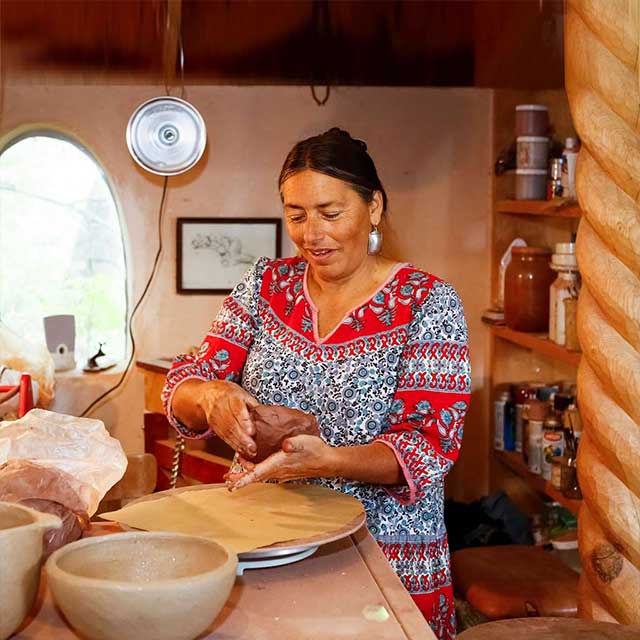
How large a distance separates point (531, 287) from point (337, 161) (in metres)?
1.84

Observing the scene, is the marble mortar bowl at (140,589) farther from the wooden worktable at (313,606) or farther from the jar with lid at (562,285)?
the jar with lid at (562,285)

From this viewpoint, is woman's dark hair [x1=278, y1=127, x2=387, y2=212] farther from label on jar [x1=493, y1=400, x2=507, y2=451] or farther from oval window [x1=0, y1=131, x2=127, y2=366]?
oval window [x1=0, y1=131, x2=127, y2=366]

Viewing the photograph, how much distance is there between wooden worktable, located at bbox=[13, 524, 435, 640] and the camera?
1.26 meters

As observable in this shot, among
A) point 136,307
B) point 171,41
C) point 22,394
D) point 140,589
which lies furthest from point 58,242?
point 140,589

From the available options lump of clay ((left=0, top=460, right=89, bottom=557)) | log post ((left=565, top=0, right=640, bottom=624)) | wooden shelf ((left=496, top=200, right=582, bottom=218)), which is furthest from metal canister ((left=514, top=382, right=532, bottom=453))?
lump of clay ((left=0, top=460, right=89, bottom=557))

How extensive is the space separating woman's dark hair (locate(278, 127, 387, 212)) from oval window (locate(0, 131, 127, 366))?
232 cm

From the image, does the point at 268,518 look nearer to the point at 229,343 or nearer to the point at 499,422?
the point at 229,343

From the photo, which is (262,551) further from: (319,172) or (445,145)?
(445,145)

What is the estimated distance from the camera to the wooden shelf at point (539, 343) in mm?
3293

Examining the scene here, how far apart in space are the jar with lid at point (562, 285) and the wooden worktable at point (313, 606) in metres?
2.05

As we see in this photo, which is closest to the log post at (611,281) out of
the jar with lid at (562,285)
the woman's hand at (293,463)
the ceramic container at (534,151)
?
the woman's hand at (293,463)

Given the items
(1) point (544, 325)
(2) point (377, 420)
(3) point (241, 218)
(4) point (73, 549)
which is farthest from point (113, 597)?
(3) point (241, 218)

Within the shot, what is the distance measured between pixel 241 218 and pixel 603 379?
2.35 meters

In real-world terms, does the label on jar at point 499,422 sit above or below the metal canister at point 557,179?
below
